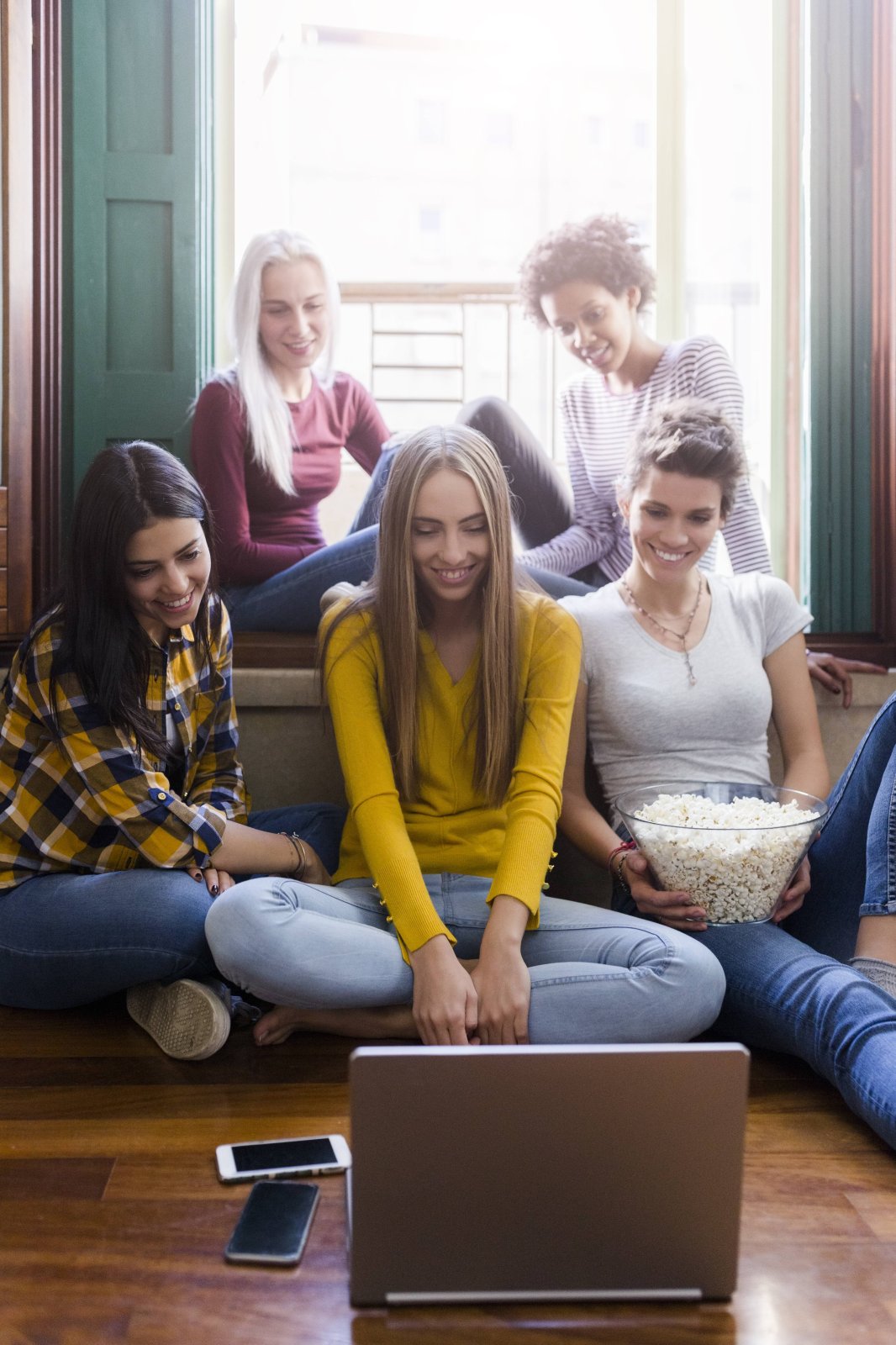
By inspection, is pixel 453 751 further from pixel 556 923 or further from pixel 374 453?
pixel 374 453

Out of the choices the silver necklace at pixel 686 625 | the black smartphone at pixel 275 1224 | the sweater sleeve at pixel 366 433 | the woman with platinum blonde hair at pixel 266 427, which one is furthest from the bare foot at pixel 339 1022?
the sweater sleeve at pixel 366 433

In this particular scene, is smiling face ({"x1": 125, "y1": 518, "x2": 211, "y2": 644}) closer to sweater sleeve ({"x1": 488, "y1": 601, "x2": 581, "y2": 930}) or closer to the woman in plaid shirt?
the woman in plaid shirt

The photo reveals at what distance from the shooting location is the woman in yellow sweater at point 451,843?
1434 mm

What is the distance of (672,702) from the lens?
1.81 meters

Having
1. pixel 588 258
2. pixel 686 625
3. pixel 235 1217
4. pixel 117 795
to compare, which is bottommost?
pixel 235 1217

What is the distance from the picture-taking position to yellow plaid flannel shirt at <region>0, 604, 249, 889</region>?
5.18ft

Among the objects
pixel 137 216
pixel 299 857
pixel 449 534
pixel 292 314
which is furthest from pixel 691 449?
pixel 137 216

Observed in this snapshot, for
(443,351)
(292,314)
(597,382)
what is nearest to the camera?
(292,314)

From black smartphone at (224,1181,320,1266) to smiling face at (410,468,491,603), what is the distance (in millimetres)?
798

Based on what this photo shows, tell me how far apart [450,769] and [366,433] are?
1.02 meters

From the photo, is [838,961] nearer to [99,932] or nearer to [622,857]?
[622,857]

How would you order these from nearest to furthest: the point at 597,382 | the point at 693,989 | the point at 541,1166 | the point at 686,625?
the point at 541,1166 → the point at 693,989 → the point at 686,625 → the point at 597,382

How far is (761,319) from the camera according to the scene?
8.50 feet

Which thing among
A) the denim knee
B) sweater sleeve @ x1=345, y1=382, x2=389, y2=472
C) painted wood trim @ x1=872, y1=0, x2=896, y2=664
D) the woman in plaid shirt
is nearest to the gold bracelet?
the woman in plaid shirt
